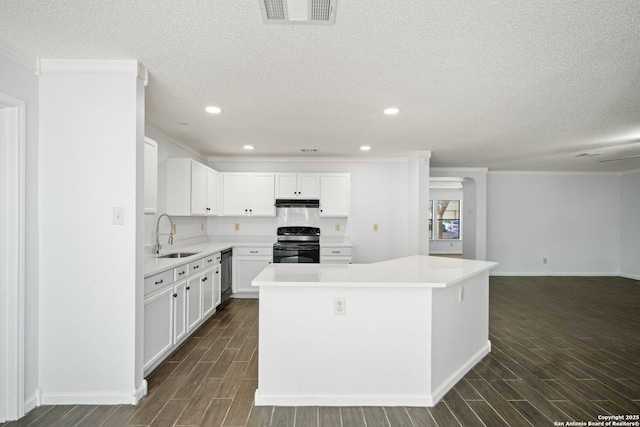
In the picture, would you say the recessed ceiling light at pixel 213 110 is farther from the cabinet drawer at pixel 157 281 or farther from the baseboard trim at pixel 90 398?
the baseboard trim at pixel 90 398

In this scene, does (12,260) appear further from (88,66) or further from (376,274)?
(376,274)

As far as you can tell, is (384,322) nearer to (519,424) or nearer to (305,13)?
(519,424)

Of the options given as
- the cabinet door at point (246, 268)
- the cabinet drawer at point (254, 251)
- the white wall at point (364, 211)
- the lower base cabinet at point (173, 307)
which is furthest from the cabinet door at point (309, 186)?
the lower base cabinet at point (173, 307)

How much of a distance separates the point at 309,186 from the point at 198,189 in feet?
6.01

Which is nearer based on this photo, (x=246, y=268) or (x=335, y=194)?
(x=246, y=268)

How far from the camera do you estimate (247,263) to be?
17.7ft

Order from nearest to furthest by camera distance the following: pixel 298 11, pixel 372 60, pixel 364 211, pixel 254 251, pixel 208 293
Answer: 1. pixel 298 11
2. pixel 372 60
3. pixel 208 293
4. pixel 254 251
5. pixel 364 211

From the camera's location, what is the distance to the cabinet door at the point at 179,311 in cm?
325

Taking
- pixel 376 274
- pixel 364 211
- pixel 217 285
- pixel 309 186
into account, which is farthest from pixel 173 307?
pixel 364 211

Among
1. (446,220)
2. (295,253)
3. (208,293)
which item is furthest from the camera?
(446,220)

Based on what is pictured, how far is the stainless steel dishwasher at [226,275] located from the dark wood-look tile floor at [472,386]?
576 millimetres

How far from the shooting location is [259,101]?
10.3 feet

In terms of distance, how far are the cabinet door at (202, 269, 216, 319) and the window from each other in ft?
30.9

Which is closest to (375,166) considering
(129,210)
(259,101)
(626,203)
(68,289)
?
(259,101)
